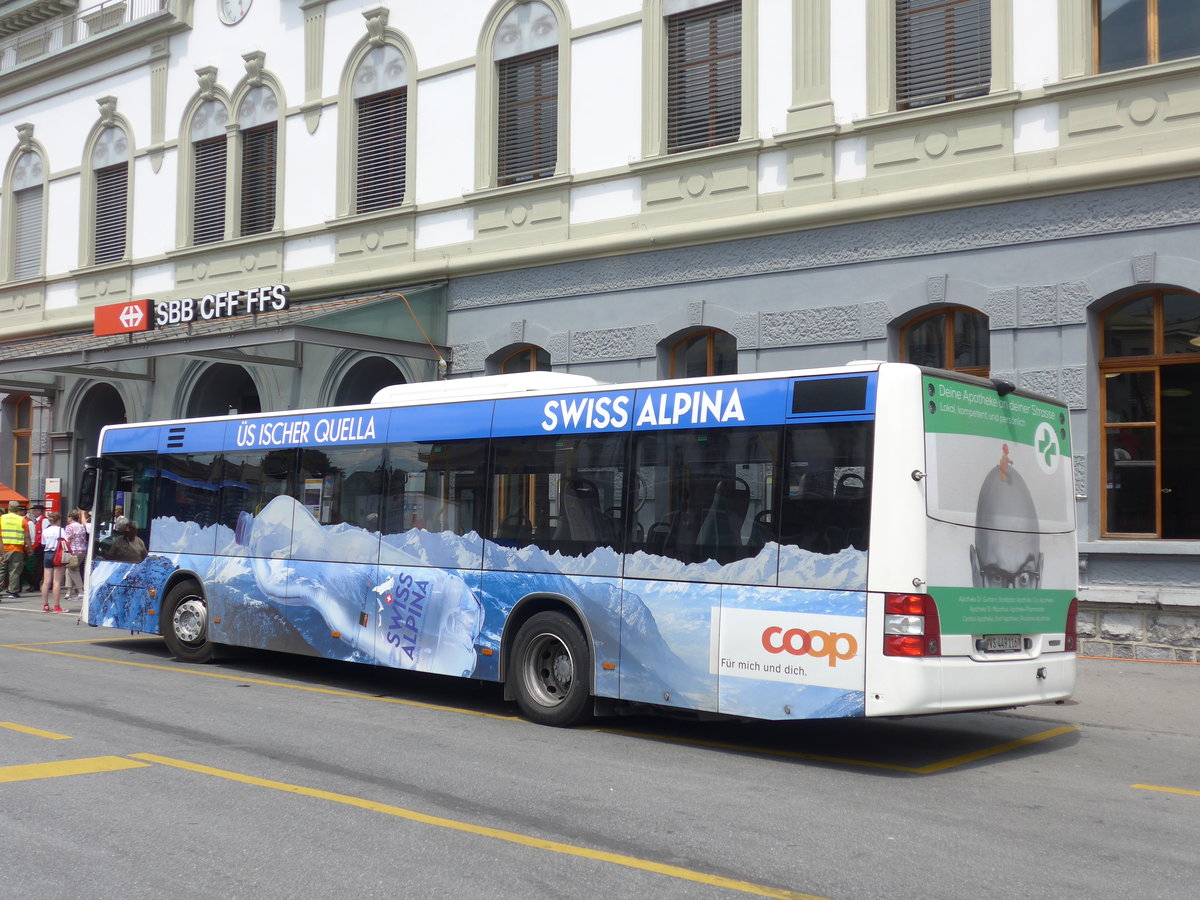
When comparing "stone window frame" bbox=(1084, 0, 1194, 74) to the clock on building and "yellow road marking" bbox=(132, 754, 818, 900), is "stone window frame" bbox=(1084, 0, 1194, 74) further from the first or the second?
the clock on building

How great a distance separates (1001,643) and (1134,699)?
3.65 metres

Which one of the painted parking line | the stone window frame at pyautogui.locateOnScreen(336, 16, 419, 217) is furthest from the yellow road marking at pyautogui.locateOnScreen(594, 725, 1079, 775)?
the stone window frame at pyautogui.locateOnScreen(336, 16, 419, 217)

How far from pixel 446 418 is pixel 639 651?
3077 millimetres

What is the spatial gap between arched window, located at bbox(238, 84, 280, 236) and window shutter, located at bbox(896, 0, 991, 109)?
12.3 metres

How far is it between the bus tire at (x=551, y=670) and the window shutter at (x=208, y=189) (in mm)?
16402

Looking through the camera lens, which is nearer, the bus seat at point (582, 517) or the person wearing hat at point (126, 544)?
the bus seat at point (582, 517)

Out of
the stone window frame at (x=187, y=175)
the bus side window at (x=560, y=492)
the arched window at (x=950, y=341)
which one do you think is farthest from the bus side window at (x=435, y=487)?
the stone window frame at (x=187, y=175)

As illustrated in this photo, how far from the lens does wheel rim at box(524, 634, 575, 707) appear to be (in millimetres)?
10359

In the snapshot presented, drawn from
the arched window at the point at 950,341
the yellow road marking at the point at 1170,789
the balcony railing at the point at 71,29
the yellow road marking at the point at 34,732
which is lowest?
the yellow road marking at the point at 1170,789

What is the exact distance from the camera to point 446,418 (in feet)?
37.6

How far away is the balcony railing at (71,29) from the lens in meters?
26.5

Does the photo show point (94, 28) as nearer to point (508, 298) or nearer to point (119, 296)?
point (119, 296)

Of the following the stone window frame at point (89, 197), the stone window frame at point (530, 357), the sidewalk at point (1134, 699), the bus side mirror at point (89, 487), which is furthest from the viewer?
the stone window frame at point (89, 197)

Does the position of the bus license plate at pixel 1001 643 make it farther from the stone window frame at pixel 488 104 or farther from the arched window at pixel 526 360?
the stone window frame at pixel 488 104
